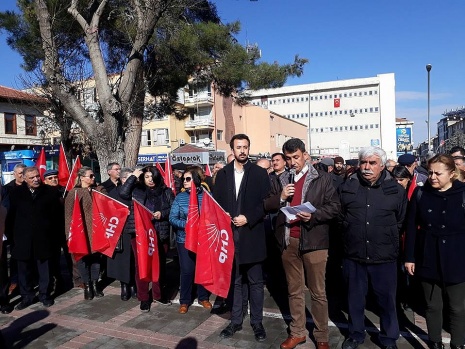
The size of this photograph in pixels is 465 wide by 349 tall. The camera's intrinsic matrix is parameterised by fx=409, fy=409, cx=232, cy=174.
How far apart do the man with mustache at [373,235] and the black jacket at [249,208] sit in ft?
2.82

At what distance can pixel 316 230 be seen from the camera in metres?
3.99

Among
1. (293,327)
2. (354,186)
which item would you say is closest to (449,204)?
(354,186)

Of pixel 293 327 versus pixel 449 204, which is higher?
pixel 449 204

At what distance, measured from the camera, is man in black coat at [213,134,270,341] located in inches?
172

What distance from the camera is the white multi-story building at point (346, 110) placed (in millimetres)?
86938

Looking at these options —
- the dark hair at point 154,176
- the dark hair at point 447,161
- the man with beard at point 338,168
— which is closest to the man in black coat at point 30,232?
the dark hair at point 154,176

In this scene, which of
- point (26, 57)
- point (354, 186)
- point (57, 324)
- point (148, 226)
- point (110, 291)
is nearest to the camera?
point (354, 186)

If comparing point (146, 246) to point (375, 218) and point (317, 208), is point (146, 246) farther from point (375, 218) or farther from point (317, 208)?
point (375, 218)

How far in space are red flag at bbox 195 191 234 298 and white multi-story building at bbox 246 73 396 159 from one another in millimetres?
82275

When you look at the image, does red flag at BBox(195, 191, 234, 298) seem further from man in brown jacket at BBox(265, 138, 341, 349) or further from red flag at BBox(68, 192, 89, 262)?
red flag at BBox(68, 192, 89, 262)

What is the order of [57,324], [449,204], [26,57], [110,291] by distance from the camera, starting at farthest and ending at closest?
[26,57] → [110,291] → [57,324] → [449,204]

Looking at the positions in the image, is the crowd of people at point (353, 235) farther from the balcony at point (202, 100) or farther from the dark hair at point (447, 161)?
the balcony at point (202, 100)

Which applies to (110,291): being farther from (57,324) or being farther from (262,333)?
(262,333)

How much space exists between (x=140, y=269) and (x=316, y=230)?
8.25 ft
